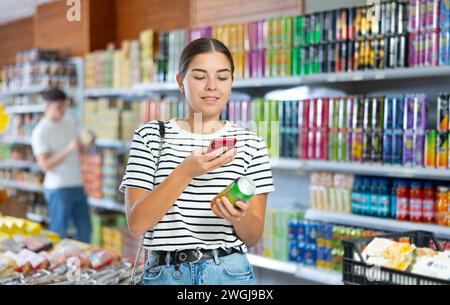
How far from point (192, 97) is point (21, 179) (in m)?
6.01

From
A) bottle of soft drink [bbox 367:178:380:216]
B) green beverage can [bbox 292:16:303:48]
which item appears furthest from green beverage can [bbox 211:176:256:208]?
green beverage can [bbox 292:16:303:48]

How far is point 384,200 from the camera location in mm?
3133

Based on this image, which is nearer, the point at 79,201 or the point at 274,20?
the point at 274,20

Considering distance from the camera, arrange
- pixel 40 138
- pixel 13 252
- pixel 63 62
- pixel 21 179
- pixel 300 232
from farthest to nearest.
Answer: pixel 21 179
pixel 63 62
pixel 40 138
pixel 300 232
pixel 13 252

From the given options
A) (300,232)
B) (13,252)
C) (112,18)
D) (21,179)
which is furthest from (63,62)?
(13,252)

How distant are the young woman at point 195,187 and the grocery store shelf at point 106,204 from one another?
368 centimetres

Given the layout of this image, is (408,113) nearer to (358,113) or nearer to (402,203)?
(358,113)

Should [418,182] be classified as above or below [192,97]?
below

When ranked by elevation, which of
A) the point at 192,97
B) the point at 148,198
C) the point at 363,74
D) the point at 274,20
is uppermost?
the point at 274,20

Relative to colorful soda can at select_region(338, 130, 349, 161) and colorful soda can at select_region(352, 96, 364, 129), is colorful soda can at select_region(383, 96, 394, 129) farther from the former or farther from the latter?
colorful soda can at select_region(338, 130, 349, 161)

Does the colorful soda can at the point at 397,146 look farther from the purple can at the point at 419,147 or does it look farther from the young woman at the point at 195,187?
the young woman at the point at 195,187

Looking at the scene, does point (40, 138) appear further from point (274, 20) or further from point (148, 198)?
point (148, 198)

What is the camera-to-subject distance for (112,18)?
20.5ft

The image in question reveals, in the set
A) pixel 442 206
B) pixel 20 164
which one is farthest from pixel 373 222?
pixel 20 164
